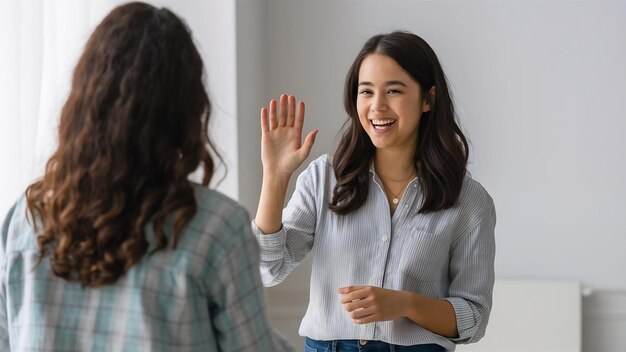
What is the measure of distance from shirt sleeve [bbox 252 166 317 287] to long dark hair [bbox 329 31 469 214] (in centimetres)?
7

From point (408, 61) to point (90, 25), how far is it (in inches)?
36.1

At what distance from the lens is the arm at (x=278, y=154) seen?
1.92m

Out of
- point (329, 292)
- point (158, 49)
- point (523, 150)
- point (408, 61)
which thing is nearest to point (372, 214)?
point (329, 292)

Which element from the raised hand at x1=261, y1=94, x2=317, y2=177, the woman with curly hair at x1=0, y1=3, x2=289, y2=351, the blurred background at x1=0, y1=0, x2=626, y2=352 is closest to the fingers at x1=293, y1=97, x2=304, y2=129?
the raised hand at x1=261, y1=94, x2=317, y2=177

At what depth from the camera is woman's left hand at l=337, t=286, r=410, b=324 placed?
177 centimetres

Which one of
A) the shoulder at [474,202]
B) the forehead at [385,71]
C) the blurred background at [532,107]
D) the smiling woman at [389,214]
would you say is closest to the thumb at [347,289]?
the smiling woman at [389,214]

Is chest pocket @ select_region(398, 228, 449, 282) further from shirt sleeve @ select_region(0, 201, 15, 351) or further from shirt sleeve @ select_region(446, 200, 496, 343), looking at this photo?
shirt sleeve @ select_region(0, 201, 15, 351)

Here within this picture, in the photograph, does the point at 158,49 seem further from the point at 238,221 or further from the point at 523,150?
the point at 523,150

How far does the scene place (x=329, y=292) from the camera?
196 centimetres

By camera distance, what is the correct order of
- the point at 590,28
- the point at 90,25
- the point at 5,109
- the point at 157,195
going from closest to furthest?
the point at 157,195
the point at 5,109
the point at 90,25
the point at 590,28

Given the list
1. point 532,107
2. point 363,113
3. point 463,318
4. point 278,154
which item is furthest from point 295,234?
point 532,107

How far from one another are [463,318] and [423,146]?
40 centimetres

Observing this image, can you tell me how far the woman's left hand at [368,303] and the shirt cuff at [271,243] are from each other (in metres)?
0.22

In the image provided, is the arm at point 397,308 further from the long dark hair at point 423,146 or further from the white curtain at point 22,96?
the white curtain at point 22,96
